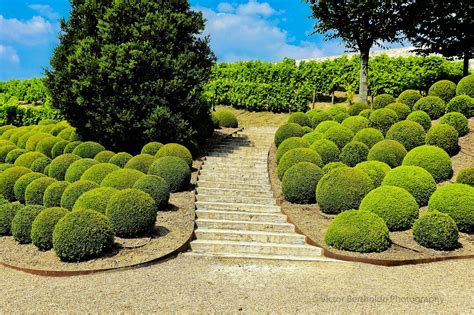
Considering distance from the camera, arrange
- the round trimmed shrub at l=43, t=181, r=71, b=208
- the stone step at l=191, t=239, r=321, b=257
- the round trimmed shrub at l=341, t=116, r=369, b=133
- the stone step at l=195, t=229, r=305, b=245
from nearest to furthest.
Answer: the stone step at l=191, t=239, r=321, b=257, the stone step at l=195, t=229, r=305, b=245, the round trimmed shrub at l=43, t=181, r=71, b=208, the round trimmed shrub at l=341, t=116, r=369, b=133

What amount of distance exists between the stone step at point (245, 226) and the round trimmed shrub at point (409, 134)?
520cm

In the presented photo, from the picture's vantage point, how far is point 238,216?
11.7 m

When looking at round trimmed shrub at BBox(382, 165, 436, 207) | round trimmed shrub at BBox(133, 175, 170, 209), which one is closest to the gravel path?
round trimmed shrub at BBox(133, 175, 170, 209)

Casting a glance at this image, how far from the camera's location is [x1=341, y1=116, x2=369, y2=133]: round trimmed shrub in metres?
16.0

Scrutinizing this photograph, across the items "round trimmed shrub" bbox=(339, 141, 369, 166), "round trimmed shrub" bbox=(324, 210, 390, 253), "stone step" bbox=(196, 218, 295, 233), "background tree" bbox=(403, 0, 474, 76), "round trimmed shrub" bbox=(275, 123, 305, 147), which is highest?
"background tree" bbox=(403, 0, 474, 76)

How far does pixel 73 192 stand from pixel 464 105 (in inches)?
491

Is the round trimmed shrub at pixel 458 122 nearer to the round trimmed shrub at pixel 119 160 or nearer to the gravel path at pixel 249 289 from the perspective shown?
the gravel path at pixel 249 289

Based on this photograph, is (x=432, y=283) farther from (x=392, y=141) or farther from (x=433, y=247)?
(x=392, y=141)

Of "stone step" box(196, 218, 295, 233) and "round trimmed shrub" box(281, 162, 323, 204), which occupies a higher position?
"round trimmed shrub" box(281, 162, 323, 204)

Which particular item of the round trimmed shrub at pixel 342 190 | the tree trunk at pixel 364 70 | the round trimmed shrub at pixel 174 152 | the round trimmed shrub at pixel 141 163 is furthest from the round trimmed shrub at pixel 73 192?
the tree trunk at pixel 364 70

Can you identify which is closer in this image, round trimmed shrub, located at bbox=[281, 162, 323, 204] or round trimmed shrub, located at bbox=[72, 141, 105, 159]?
round trimmed shrub, located at bbox=[281, 162, 323, 204]

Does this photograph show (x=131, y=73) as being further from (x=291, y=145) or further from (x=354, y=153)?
(x=354, y=153)

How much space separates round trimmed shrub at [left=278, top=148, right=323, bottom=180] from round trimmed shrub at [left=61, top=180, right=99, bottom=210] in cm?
550

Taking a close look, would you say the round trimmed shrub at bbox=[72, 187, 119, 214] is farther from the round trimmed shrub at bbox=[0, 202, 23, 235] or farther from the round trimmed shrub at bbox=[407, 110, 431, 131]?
the round trimmed shrub at bbox=[407, 110, 431, 131]
